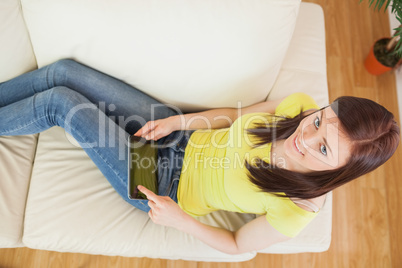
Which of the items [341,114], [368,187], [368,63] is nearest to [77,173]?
[341,114]

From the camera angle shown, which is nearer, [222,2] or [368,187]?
[222,2]

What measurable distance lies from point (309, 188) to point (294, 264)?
848 millimetres

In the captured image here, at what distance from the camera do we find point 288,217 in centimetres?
93

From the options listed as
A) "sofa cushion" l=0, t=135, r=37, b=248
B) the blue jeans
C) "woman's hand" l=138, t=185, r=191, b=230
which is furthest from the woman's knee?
"woman's hand" l=138, t=185, r=191, b=230

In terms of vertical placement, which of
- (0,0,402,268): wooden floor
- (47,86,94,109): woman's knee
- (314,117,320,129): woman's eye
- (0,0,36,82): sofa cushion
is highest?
(0,0,36,82): sofa cushion

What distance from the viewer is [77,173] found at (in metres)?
1.20

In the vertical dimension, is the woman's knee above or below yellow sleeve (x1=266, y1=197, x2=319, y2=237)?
above

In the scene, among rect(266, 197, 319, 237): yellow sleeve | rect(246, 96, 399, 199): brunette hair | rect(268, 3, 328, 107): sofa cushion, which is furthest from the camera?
rect(268, 3, 328, 107): sofa cushion

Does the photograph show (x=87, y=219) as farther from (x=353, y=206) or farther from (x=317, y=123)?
(x=353, y=206)

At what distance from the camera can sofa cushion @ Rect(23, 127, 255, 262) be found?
1.11m

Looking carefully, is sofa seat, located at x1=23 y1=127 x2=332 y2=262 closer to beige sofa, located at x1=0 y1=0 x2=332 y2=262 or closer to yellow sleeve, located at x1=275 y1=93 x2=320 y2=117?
beige sofa, located at x1=0 y1=0 x2=332 y2=262

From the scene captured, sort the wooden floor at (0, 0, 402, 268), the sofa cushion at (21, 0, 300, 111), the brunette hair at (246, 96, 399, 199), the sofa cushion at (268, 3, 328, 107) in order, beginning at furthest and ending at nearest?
the wooden floor at (0, 0, 402, 268)
the sofa cushion at (268, 3, 328, 107)
the sofa cushion at (21, 0, 300, 111)
the brunette hair at (246, 96, 399, 199)

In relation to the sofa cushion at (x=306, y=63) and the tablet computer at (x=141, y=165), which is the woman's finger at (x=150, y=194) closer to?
the tablet computer at (x=141, y=165)

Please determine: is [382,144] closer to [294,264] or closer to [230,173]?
[230,173]
